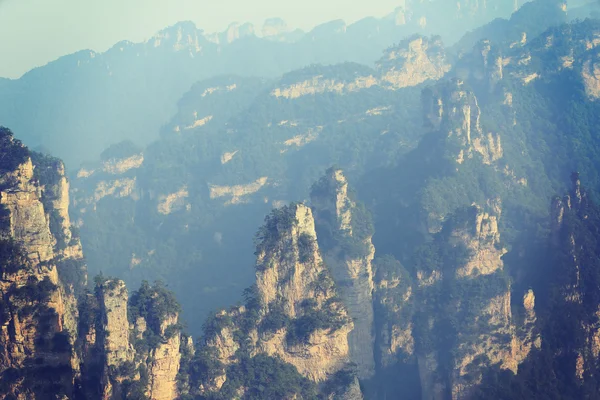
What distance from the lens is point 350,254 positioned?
6375 cm

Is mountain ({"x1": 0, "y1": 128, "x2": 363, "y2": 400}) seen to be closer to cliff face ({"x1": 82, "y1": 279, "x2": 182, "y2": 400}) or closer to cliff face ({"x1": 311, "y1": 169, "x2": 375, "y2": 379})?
cliff face ({"x1": 82, "y1": 279, "x2": 182, "y2": 400})

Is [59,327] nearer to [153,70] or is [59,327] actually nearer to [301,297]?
A: [301,297]

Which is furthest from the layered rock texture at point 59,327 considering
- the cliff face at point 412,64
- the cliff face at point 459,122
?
the cliff face at point 412,64

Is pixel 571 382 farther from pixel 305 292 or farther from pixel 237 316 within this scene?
pixel 237 316

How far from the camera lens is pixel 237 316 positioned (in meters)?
48.9

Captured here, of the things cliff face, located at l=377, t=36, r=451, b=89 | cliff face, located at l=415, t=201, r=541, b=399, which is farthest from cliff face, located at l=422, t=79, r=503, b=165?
cliff face, located at l=377, t=36, r=451, b=89

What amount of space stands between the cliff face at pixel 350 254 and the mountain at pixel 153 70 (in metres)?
77.5

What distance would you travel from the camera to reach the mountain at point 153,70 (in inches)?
5832

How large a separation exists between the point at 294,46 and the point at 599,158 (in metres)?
110

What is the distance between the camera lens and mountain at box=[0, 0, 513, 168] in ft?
486

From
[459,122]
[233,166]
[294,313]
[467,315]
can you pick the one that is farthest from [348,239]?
[233,166]

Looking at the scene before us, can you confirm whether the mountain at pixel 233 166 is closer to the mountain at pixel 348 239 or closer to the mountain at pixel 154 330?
the mountain at pixel 348 239

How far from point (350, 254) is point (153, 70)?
121 meters

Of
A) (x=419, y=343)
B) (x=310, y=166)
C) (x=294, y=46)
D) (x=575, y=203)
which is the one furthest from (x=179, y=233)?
(x=294, y=46)
